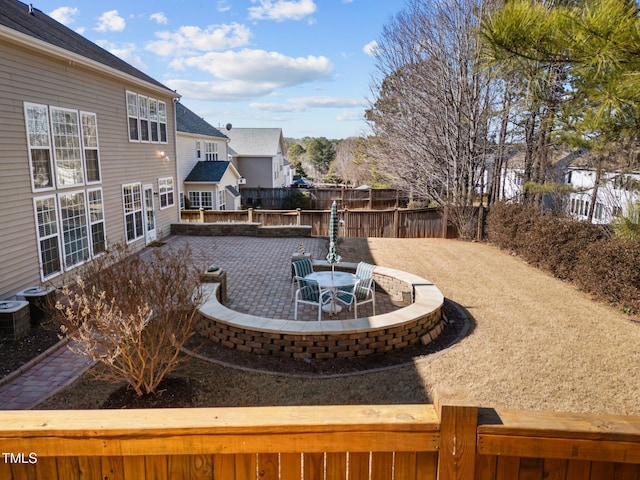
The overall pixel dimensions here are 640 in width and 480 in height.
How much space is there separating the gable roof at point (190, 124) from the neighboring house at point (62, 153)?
27.4ft

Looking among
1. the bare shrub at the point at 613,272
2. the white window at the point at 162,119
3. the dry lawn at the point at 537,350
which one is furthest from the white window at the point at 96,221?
the bare shrub at the point at 613,272

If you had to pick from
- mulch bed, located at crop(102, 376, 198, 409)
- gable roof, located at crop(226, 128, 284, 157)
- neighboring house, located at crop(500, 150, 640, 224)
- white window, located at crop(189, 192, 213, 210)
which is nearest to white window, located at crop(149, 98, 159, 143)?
white window, located at crop(189, 192, 213, 210)

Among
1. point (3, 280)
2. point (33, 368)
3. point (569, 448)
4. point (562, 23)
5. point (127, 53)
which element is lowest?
point (33, 368)

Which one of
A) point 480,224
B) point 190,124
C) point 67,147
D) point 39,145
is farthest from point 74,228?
point 190,124

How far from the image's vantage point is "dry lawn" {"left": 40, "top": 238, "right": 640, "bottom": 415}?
521 cm

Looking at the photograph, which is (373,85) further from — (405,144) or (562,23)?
(562,23)

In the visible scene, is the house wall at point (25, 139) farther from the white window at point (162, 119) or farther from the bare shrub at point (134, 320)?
the bare shrub at point (134, 320)

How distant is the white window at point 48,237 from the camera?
9.20 metres

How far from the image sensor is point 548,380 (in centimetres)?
576

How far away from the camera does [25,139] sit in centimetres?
876

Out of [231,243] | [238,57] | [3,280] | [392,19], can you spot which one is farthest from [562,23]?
[238,57]

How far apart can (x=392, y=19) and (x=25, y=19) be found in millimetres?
15135

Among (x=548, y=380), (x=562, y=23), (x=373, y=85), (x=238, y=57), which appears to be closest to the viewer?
(x=562, y=23)

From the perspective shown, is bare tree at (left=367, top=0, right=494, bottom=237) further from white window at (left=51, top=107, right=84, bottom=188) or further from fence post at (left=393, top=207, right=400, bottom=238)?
white window at (left=51, top=107, right=84, bottom=188)
